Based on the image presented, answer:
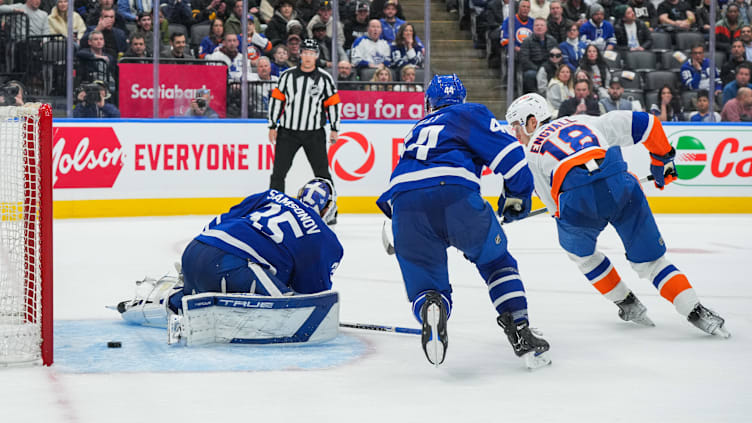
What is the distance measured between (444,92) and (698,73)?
A: 21.6ft

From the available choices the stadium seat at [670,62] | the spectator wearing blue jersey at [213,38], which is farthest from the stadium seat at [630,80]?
the spectator wearing blue jersey at [213,38]

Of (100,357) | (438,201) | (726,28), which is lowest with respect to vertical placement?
(100,357)

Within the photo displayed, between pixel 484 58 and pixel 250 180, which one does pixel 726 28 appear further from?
pixel 250 180

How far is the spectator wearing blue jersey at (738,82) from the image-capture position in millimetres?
9219

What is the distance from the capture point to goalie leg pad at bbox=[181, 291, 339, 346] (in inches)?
136

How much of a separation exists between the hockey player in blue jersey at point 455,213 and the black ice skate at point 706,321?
0.80 metres

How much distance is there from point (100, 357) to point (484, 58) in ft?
21.1

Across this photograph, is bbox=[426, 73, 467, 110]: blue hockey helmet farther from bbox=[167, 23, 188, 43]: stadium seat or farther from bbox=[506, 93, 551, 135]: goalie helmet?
bbox=[167, 23, 188, 43]: stadium seat

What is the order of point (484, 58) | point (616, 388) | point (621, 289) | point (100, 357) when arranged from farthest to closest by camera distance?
point (484, 58) → point (621, 289) → point (100, 357) → point (616, 388)

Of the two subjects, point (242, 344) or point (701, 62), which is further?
point (701, 62)

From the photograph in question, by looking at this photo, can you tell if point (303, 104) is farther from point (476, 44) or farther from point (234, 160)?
point (476, 44)

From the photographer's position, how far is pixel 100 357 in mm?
3373

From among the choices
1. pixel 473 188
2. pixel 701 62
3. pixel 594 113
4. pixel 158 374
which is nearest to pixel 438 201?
pixel 473 188

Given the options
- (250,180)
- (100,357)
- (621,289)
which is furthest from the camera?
(250,180)
